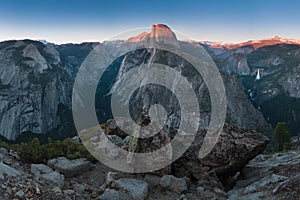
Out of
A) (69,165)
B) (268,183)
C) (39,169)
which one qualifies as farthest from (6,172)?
(268,183)

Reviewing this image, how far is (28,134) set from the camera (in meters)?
182

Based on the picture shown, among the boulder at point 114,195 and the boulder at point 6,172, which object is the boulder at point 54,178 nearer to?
the boulder at point 6,172

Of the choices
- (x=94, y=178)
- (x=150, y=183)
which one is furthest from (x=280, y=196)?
(x=94, y=178)

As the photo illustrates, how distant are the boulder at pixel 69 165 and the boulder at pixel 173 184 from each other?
5.55 metres

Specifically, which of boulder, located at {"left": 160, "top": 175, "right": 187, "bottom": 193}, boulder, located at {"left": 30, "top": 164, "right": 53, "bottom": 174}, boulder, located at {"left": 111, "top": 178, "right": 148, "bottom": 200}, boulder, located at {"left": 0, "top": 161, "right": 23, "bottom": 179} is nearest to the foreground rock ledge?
boulder, located at {"left": 160, "top": 175, "right": 187, "bottom": 193}

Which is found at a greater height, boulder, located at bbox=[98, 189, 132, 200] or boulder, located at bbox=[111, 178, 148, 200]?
boulder, located at bbox=[98, 189, 132, 200]

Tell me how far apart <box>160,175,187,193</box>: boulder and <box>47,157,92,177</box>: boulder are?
5546 mm

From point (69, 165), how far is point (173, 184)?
7.02 meters

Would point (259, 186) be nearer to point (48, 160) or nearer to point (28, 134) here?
point (48, 160)

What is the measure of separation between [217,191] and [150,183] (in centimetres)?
409

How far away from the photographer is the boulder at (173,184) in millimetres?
15945

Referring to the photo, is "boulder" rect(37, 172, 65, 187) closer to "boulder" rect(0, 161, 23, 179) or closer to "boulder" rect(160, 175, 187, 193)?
"boulder" rect(0, 161, 23, 179)

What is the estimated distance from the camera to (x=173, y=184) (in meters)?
16.1

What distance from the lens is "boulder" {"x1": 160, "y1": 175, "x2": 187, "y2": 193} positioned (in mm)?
15945
